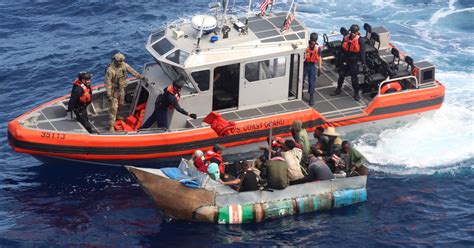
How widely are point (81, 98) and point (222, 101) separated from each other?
12.1ft

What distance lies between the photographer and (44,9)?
32062mm

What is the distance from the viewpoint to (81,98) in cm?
2055

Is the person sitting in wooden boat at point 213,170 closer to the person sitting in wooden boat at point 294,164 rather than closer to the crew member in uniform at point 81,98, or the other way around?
the person sitting in wooden boat at point 294,164

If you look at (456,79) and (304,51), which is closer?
(304,51)

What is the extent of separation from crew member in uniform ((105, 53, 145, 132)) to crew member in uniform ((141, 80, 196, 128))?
0.95 metres

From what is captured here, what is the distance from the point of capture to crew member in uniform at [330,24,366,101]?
22.5 meters

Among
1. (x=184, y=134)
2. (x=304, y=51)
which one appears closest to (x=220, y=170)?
(x=184, y=134)

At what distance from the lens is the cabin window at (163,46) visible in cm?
2100

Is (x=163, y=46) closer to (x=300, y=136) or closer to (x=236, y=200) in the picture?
(x=300, y=136)

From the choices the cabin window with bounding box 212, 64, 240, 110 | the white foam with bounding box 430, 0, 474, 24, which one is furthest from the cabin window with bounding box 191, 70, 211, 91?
the white foam with bounding box 430, 0, 474, 24

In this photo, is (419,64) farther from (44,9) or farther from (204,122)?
(44,9)

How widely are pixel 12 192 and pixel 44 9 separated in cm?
1345

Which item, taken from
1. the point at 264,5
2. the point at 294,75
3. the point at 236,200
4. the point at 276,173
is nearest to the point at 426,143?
the point at 294,75

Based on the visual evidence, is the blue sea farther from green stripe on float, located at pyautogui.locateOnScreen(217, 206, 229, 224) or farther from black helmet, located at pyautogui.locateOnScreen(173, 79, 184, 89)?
black helmet, located at pyautogui.locateOnScreen(173, 79, 184, 89)
